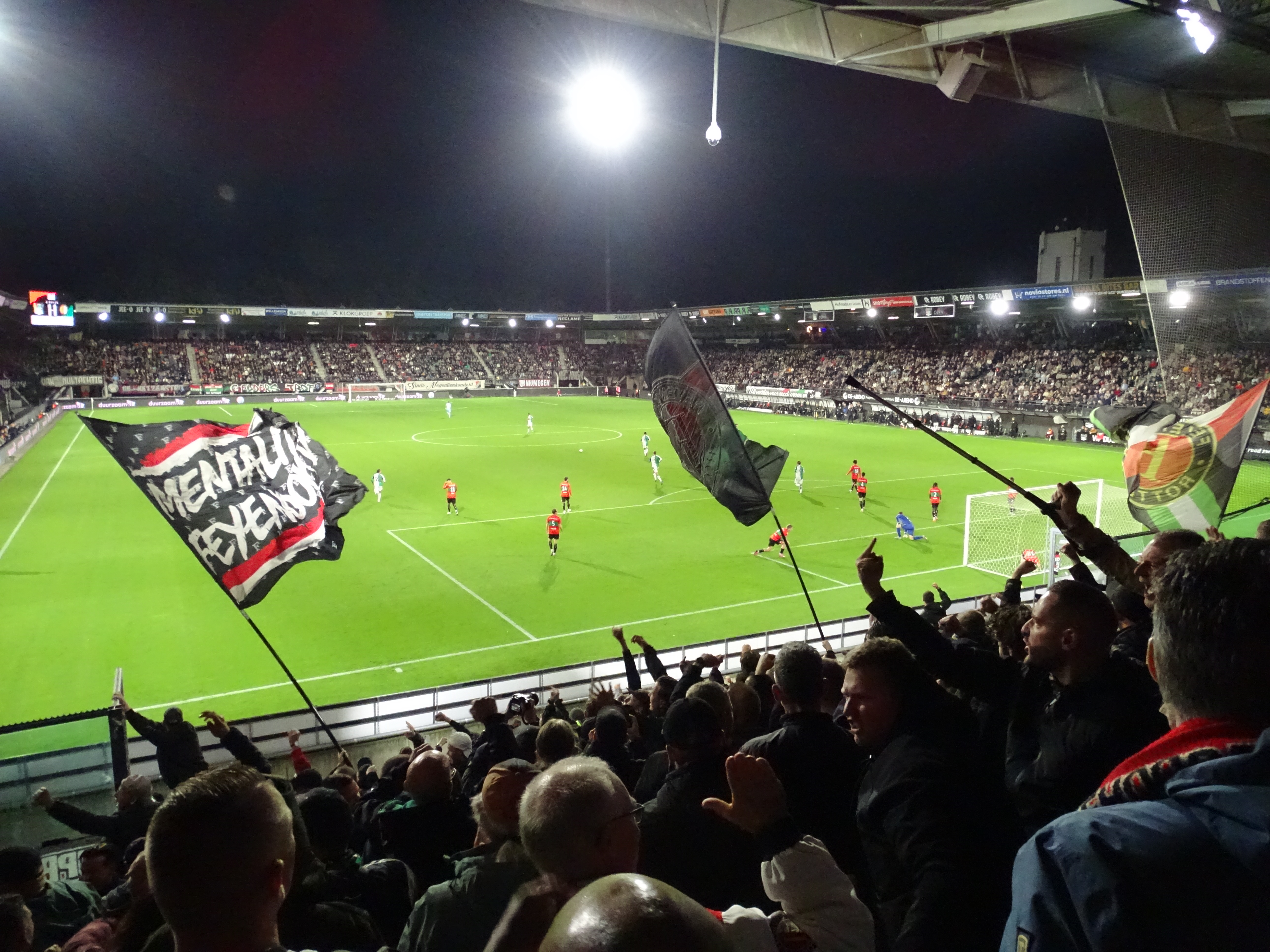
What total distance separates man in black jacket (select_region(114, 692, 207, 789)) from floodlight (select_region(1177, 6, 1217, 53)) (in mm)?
8828

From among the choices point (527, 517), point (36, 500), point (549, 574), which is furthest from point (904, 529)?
point (36, 500)

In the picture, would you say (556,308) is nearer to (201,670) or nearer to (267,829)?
(201,670)

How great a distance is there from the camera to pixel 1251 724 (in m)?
1.56

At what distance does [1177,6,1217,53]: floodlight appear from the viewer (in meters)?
5.75

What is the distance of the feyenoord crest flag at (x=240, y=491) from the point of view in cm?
773

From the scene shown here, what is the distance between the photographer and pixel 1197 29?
6.35 metres

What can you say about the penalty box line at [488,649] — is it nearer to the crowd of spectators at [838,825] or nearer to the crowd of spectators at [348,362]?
the crowd of spectators at [838,825]

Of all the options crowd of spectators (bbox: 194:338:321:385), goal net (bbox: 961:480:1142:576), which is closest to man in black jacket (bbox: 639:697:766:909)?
goal net (bbox: 961:480:1142:576)

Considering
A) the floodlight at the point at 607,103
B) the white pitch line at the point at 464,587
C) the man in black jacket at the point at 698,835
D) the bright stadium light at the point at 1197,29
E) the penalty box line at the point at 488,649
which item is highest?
the floodlight at the point at 607,103

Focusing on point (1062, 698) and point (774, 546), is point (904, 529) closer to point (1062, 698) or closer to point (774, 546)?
point (774, 546)

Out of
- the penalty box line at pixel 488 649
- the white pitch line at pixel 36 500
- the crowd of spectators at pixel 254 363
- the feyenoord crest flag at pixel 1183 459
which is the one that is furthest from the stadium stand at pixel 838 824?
the crowd of spectators at pixel 254 363

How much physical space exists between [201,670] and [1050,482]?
101 feet

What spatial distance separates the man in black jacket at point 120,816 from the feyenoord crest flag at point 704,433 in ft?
17.9

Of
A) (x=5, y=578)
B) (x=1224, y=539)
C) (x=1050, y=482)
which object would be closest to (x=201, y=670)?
(x=5, y=578)
